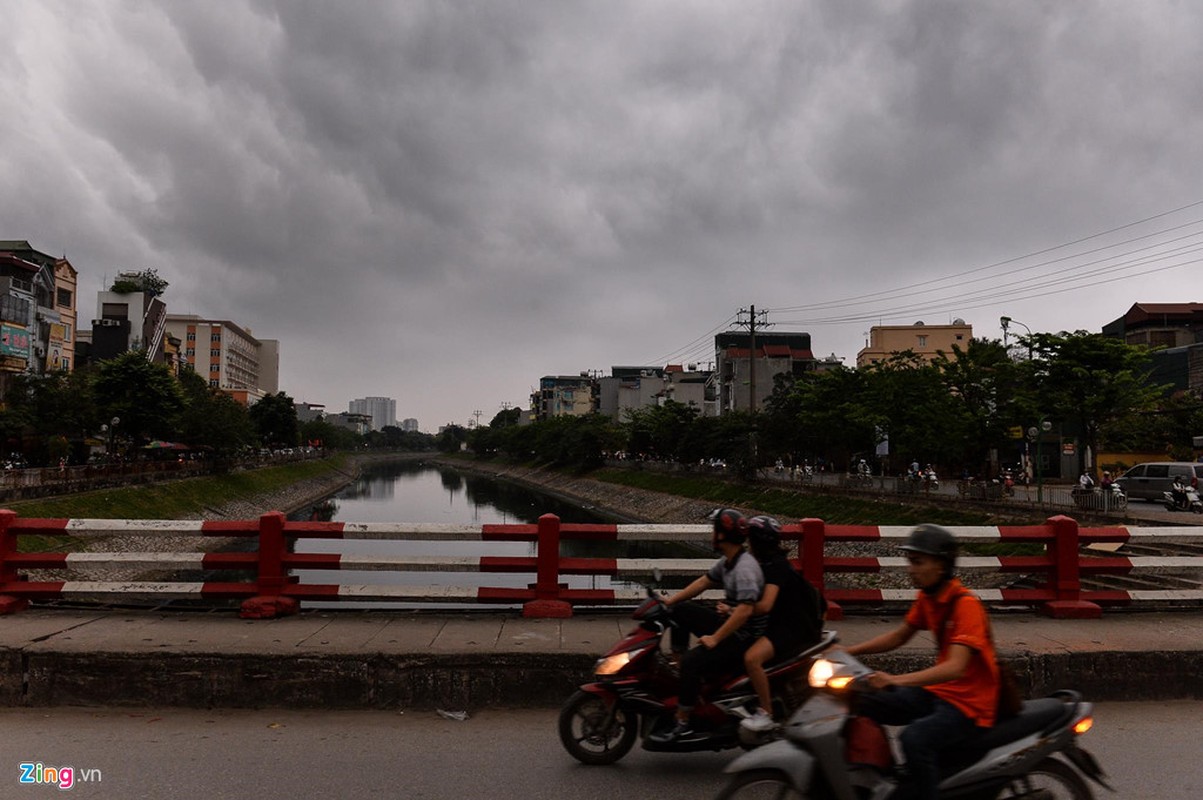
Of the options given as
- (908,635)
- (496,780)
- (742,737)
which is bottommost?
(496,780)

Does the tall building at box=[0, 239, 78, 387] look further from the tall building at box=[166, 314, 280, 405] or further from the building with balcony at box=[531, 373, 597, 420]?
the building with balcony at box=[531, 373, 597, 420]

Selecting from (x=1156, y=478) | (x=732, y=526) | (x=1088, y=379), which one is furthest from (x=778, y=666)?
(x=1156, y=478)

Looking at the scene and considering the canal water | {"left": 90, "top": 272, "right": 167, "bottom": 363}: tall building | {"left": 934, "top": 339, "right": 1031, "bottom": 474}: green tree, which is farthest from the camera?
{"left": 90, "top": 272, "right": 167, "bottom": 363}: tall building

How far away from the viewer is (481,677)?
5.89m

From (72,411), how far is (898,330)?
231ft

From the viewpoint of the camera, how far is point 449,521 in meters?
51.9

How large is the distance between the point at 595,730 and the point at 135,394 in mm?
47207

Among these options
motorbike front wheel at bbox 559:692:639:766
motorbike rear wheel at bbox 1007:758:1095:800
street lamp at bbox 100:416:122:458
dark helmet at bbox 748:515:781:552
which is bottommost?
motorbike front wheel at bbox 559:692:639:766

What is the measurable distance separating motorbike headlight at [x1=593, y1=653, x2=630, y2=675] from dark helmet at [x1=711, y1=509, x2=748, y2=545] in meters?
1.03

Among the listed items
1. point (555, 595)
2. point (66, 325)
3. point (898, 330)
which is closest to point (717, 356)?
point (898, 330)

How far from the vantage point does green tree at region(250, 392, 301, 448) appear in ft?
280

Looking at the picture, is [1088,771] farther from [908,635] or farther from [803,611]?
[803,611]

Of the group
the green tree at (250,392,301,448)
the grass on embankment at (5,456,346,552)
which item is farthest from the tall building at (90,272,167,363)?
the grass on embankment at (5,456,346,552)

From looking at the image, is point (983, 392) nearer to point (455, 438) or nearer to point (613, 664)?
point (613, 664)
